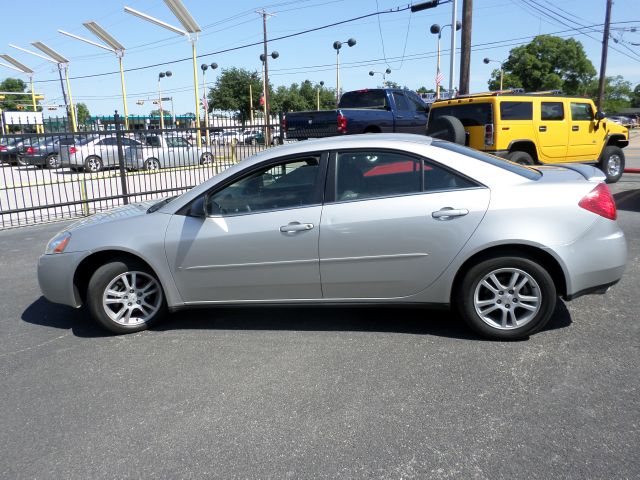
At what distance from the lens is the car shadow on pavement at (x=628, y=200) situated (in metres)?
8.64

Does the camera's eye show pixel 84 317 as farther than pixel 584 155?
No

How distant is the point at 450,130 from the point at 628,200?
11.6ft

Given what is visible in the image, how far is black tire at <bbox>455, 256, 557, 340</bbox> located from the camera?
144 inches

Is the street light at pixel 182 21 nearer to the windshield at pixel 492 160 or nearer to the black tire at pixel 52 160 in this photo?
the black tire at pixel 52 160

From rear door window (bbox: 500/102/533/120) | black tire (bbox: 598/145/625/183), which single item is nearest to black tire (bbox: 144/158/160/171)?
rear door window (bbox: 500/102/533/120)

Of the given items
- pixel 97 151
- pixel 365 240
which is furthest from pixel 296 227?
pixel 97 151

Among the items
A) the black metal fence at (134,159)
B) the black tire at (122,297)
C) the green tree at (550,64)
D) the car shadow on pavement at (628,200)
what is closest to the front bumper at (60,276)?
the black tire at (122,297)

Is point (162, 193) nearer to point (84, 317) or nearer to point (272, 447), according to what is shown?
point (84, 317)

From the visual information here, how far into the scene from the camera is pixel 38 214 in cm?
1056

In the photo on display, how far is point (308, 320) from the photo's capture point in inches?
174

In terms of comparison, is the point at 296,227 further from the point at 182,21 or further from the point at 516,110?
the point at 182,21

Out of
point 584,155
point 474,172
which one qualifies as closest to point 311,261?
point 474,172

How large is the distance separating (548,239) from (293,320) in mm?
2174

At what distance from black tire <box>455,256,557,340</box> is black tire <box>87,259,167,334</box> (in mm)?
2503
